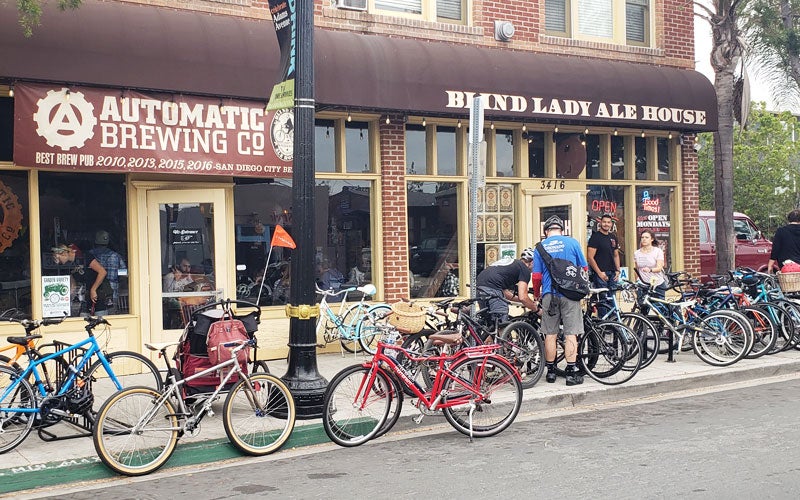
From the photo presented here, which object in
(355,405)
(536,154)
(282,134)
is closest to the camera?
(355,405)

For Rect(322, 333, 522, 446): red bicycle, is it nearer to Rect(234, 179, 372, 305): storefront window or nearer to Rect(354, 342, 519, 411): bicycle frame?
Rect(354, 342, 519, 411): bicycle frame

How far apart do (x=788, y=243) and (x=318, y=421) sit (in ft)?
27.1

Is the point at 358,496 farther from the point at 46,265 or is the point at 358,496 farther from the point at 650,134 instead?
the point at 650,134

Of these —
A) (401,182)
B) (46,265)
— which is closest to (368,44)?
(401,182)

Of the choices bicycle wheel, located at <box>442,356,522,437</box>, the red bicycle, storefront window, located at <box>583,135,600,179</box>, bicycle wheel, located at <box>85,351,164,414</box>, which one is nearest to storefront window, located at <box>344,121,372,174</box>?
storefront window, located at <box>583,135,600,179</box>

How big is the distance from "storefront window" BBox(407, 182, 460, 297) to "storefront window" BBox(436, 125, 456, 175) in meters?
0.23

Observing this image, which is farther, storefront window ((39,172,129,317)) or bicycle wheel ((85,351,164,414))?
storefront window ((39,172,129,317))

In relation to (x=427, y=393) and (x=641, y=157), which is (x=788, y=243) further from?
(x=427, y=393)

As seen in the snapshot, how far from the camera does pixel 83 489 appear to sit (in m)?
6.27

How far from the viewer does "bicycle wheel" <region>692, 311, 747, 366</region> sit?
1066 centimetres

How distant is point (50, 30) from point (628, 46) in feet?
30.4

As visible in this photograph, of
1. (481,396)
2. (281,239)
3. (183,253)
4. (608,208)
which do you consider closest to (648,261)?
(608,208)

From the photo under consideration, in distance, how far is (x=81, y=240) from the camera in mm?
10336

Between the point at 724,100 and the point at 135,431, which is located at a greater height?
the point at 724,100
